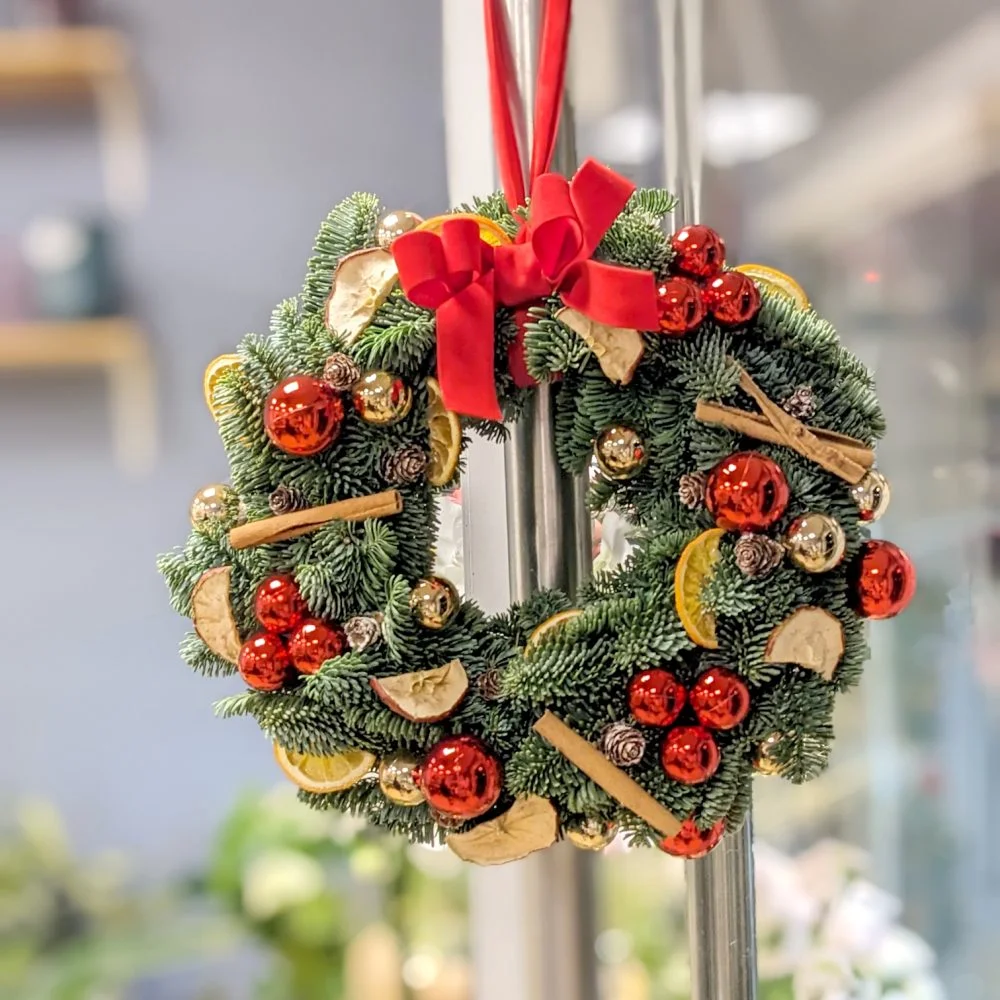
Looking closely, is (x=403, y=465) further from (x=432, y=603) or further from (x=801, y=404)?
(x=801, y=404)

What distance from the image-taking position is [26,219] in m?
→ 1.18

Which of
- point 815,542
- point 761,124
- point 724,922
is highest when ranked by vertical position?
point 761,124

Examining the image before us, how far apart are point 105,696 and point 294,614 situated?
821mm

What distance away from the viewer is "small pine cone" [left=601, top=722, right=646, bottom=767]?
446 mm

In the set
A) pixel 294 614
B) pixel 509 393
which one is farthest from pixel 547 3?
pixel 294 614

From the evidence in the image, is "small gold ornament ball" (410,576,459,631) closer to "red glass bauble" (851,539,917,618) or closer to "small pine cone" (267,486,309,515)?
"small pine cone" (267,486,309,515)

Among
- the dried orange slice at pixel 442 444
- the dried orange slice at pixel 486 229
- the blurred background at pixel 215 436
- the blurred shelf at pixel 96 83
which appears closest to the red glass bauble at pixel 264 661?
the dried orange slice at pixel 442 444

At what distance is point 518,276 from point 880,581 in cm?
22

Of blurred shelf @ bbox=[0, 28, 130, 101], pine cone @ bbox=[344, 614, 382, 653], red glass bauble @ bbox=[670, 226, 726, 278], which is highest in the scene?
blurred shelf @ bbox=[0, 28, 130, 101]

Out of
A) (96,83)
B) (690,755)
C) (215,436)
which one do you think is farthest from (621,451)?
(96,83)

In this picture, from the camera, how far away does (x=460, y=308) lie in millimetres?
460

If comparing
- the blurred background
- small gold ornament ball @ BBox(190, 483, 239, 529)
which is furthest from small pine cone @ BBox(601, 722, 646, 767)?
the blurred background

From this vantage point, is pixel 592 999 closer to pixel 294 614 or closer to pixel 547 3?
pixel 294 614

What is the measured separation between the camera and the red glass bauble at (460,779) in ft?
1.45
